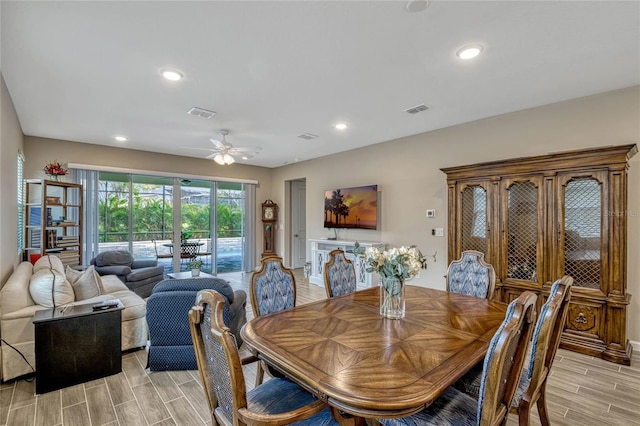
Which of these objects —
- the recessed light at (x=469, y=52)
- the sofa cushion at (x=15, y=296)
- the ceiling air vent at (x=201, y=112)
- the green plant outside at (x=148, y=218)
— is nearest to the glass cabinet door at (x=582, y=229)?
the recessed light at (x=469, y=52)

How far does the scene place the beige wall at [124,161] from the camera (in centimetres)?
512

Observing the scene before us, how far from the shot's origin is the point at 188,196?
273 inches

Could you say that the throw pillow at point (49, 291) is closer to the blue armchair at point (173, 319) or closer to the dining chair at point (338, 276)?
the blue armchair at point (173, 319)

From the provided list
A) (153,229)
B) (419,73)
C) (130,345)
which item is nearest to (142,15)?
(419,73)

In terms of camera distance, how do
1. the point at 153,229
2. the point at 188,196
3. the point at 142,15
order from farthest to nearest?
the point at 188,196 → the point at 153,229 → the point at 142,15

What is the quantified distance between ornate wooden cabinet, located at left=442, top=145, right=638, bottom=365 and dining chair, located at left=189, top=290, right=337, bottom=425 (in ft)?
10.3

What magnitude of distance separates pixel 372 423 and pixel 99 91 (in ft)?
12.9

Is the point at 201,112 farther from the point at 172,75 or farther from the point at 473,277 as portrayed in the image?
the point at 473,277

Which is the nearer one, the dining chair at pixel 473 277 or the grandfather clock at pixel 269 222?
the dining chair at pixel 473 277

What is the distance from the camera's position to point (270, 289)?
7.83 feet

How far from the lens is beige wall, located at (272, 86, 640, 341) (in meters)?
3.16

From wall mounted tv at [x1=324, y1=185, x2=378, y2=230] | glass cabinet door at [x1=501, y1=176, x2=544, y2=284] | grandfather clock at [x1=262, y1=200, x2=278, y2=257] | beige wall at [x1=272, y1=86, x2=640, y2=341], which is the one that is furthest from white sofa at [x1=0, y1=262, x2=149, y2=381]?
grandfather clock at [x1=262, y1=200, x2=278, y2=257]

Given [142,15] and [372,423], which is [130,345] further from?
[142,15]

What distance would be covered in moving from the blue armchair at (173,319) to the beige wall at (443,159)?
3.32m
